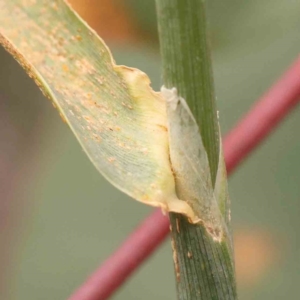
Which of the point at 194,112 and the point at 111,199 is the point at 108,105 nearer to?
the point at 194,112

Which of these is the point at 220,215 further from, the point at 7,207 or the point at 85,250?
the point at 7,207

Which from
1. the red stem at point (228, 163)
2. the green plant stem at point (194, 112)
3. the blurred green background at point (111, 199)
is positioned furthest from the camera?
the blurred green background at point (111, 199)

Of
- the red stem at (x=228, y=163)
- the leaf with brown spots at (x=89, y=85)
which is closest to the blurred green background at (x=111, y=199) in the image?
the red stem at (x=228, y=163)

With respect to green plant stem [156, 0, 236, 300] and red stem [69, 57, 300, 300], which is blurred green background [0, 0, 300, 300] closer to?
red stem [69, 57, 300, 300]

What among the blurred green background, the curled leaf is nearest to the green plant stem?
the curled leaf

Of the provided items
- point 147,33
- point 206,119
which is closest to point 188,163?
point 206,119

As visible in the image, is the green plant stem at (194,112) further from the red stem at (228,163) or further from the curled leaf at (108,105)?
the red stem at (228,163)
